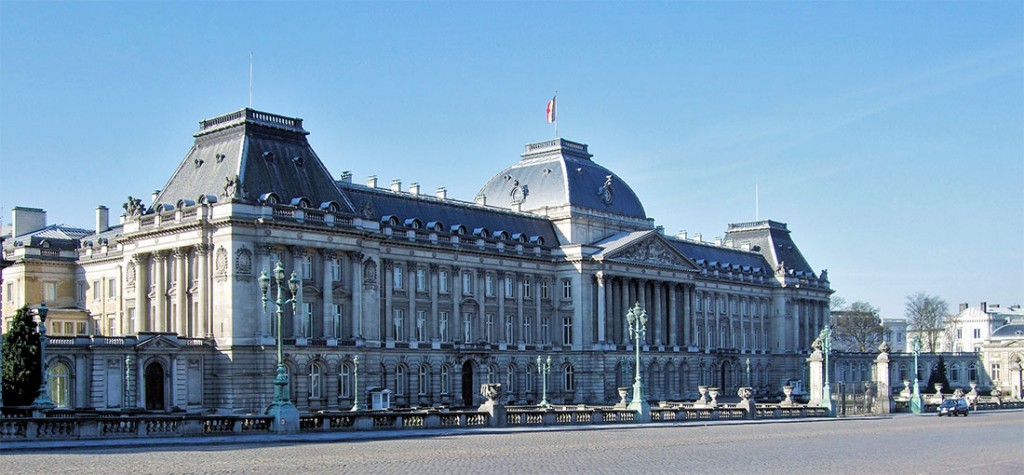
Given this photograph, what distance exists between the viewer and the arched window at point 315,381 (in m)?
79.0

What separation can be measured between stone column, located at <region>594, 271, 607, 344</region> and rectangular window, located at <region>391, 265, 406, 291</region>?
19852 millimetres

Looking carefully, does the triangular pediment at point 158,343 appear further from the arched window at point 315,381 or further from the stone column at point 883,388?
the stone column at point 883,388

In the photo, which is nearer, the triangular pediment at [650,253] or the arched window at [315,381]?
the arched window at [315,381]

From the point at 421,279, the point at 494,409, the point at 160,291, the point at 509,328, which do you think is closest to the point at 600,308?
the point at 509,328

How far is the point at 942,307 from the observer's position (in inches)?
7116

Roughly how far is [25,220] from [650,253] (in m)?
50.6

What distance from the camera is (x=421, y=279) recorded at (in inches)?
3691

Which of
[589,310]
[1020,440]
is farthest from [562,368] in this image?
[1020,440]

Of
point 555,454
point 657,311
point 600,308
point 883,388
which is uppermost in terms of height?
point 600,308

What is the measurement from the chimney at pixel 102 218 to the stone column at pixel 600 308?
3828cm

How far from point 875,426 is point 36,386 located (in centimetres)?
4268

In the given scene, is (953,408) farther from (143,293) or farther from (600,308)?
(143,293)

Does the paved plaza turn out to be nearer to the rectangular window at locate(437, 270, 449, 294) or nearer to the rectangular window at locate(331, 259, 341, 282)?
the rectangular window at locate(331, 259, 341, 282)

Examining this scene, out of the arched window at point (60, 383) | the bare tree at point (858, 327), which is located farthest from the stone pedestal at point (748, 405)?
the bare tree at point (858, 327)
